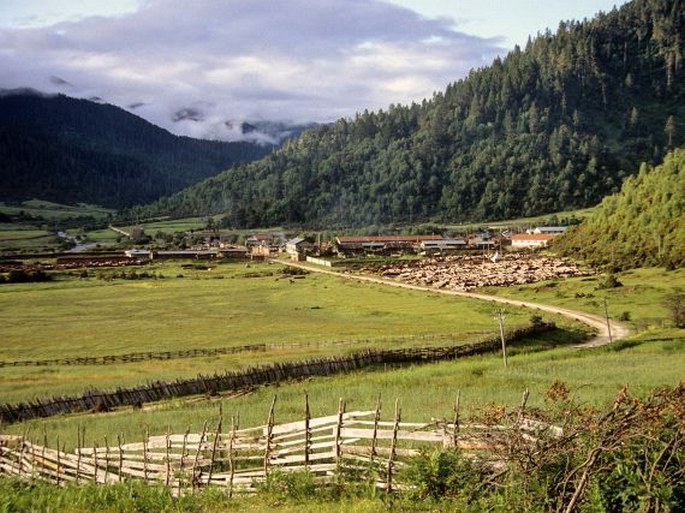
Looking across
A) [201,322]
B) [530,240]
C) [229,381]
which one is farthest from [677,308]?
[530,240]

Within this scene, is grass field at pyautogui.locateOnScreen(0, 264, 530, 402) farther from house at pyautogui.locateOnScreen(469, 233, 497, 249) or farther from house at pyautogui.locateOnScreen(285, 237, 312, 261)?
house at pyautogui.locateOnScreen(469, 233, 497, 249)

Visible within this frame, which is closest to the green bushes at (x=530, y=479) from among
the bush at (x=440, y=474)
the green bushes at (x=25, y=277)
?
the bush at (x=440, y=474)

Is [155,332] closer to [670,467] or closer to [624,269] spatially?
[670,467]

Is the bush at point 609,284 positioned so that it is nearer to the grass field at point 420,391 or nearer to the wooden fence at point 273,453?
the grass field at point 420,391

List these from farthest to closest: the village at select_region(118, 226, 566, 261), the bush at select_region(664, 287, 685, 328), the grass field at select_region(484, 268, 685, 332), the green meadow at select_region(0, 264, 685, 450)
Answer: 1. the village at select_region(118, 226, 566, 261)
2. the grass field at select_region(484, 268, 685, 332)
3. the bush at select_region(664, 287, 685, 328)
4. the green meadow at select_region(0, 264, 685, 450)

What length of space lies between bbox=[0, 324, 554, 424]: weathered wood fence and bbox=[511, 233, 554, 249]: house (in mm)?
113752

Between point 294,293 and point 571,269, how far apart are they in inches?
1663

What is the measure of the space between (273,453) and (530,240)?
154 metres

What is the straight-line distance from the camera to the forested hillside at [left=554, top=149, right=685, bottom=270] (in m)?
99.4

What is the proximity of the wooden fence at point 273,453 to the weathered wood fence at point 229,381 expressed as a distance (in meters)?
9.71

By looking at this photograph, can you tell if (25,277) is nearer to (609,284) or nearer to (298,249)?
(298,249)

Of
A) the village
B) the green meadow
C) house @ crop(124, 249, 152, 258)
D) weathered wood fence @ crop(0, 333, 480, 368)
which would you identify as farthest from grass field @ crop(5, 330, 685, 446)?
house @ crop(124, 249, 152, 258)

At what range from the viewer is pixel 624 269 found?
319ft

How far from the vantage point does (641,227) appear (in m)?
115
